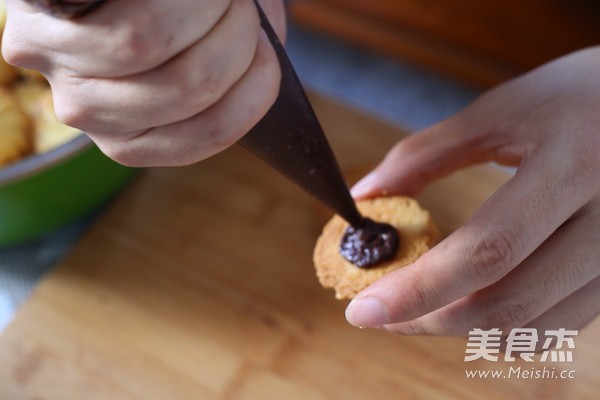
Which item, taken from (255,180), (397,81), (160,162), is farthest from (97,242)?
(397,81)

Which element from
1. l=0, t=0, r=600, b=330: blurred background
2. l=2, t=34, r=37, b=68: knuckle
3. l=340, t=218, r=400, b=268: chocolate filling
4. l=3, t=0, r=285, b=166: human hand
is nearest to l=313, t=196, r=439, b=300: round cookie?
l=340, t=218, r=400, b=268: chocolate filling

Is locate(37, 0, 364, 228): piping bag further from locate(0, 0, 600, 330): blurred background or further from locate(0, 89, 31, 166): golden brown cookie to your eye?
locate(0, 0, 600, 330): blurred background

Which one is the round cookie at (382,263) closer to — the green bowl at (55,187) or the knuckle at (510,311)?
the knuckle at (510,311)

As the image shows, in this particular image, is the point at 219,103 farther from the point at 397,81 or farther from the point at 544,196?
the point at 397,81

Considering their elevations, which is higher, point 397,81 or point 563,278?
point 563,278

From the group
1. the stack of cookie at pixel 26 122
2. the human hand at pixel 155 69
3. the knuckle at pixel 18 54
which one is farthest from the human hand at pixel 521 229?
the stack of cookie at pixel 26 122
